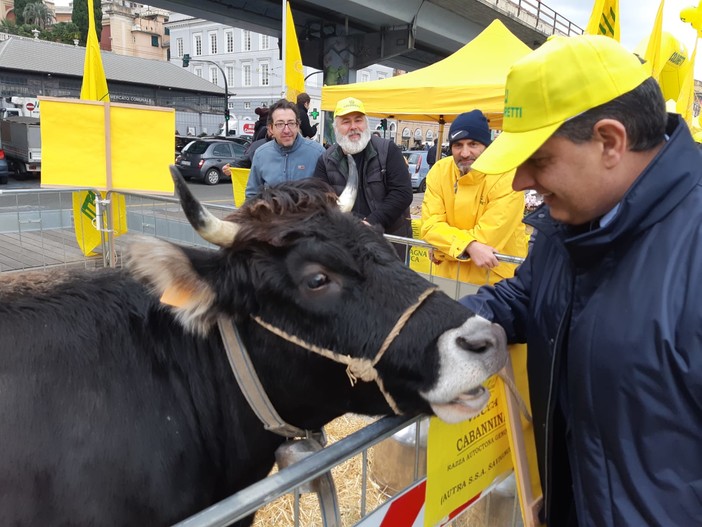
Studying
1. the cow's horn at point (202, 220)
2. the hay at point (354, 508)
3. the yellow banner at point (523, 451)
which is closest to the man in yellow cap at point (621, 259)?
the yellow banner at point (523, 451)

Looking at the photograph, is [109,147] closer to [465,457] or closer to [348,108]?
[348,108]

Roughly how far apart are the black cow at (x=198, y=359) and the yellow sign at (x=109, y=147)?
4.55 m

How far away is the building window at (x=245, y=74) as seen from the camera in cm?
6319

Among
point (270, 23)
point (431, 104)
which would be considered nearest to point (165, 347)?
point (431, 104)

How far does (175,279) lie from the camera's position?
169cm

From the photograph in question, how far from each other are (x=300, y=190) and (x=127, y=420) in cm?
100

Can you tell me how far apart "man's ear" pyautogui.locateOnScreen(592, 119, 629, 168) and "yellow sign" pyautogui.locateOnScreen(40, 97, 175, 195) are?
5.58 meters

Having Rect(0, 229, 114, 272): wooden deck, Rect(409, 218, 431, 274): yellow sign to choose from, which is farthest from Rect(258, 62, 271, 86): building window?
Rect(409, 218, 431, 274): yellow sign

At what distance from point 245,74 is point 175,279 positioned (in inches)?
2651

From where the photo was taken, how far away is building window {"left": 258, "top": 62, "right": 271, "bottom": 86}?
199ft

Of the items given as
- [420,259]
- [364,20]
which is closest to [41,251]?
[420,259]

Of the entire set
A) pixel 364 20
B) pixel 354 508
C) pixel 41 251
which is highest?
pixel 364 20

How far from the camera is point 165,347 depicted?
74.1 inches

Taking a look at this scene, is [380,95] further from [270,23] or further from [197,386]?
[270,23]
